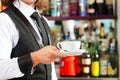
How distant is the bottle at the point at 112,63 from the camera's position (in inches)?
117

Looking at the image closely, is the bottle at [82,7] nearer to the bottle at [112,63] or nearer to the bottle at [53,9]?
the bottle at [53,9]

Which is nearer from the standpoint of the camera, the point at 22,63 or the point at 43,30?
the point at 22,63

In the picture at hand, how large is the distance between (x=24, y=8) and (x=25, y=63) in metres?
0.41

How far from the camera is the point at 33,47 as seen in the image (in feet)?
4.88

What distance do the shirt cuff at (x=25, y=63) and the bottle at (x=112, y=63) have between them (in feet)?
5.82

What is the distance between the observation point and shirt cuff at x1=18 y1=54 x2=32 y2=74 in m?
1.28

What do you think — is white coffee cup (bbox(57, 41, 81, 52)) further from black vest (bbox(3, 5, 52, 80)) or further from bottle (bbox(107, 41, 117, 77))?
bottle (bbox(107, 41, 117, 77))

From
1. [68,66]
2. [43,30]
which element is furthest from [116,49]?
[43,30]

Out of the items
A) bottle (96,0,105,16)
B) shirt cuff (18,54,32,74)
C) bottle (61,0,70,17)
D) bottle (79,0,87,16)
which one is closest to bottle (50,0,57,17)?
bottle (61,0,70,17)

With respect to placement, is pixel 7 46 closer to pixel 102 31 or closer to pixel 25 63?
pixel 25 63

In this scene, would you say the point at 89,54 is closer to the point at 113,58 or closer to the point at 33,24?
the point at 113,58

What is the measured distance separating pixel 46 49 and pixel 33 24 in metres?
0.41

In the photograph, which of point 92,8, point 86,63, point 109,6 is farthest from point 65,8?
point 86,63

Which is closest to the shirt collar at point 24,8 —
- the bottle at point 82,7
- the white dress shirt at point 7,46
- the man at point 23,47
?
the man at point 23,47
